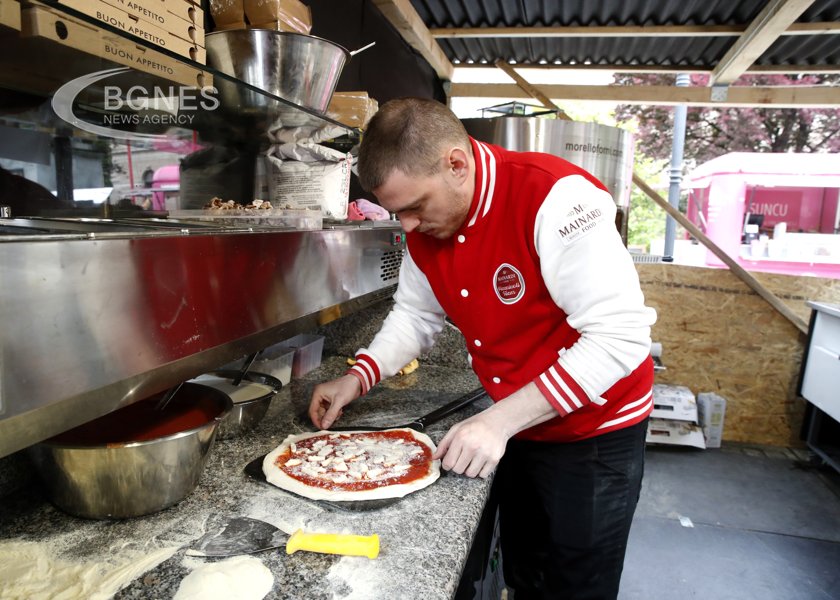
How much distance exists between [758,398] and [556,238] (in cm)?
427

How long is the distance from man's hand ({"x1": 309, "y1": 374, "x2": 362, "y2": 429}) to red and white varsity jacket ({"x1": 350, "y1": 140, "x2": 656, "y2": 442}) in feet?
0.16

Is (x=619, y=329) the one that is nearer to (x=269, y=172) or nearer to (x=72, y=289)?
(x=72, y=289)

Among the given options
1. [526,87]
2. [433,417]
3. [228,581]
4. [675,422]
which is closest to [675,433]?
[675,422]

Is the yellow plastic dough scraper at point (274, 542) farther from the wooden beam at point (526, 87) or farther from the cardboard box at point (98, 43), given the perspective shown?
the wooden beam at point (526, 87)

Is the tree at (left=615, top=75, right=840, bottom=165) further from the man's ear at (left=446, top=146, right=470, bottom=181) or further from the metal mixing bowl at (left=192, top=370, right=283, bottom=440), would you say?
the metal mixing bowl at (left=192, top=370, right=283, bottom=440)

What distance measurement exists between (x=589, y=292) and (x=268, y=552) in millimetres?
879

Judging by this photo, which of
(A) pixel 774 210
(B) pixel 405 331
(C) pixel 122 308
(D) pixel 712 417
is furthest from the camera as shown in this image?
(A) pixel 774 210

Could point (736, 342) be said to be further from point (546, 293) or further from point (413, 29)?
point (546, 293)

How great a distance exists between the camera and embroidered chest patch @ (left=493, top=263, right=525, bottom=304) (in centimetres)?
147

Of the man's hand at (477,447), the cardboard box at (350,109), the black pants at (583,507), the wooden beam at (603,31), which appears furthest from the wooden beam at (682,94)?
the man's hand at (477,447)

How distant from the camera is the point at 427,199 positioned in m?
1.36

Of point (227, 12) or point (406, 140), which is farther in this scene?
point (227, 12)

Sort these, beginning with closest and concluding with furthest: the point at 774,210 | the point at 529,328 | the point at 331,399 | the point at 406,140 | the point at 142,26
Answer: the point at 142,26 → the point at 406,140 → the point at 529,328 → the point at 331,399 → the point at 774,210

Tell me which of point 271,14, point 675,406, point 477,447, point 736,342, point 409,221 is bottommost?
point 675,406
